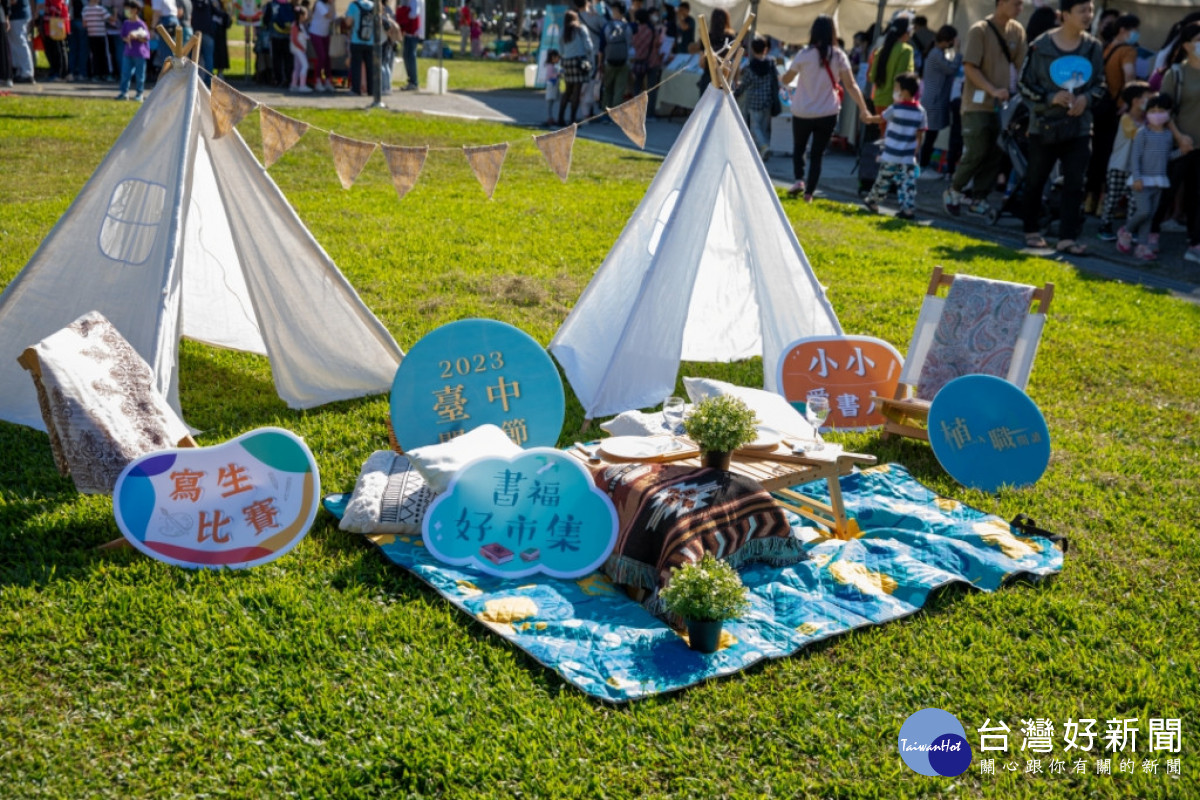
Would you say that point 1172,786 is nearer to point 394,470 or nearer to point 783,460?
point 783,460

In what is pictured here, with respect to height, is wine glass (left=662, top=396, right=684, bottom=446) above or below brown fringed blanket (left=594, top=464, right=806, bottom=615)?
above

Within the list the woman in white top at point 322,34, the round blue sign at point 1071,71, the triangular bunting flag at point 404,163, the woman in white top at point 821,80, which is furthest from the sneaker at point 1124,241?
the woman in white top at point 322,34

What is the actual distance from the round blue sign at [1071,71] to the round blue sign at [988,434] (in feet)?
17.7

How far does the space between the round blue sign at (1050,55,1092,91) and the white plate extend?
6866 mm

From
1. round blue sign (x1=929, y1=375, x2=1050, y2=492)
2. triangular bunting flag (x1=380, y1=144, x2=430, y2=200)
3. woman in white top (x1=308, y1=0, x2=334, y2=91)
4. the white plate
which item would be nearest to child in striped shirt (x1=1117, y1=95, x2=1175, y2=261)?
round blue sign (x1=929, y1=375, x2=1050, y2=492)

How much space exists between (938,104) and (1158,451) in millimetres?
8627

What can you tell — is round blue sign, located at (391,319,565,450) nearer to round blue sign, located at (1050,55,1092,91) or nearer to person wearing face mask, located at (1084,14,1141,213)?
round blue sign, located at (1050,55,1092,91)

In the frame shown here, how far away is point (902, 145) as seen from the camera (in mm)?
11703

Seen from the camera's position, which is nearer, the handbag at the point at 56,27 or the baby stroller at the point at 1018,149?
the baby stroller at the point at 1018,149

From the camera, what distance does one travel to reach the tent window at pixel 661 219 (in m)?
6.38

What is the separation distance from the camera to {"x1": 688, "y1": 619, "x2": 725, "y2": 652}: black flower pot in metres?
3.91

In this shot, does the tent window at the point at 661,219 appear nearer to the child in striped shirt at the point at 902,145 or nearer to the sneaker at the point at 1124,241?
the child in striped shirt at the point at 902,145

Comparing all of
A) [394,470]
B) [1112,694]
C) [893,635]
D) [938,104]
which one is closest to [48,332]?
[394,470]

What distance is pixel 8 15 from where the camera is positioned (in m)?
16.3
